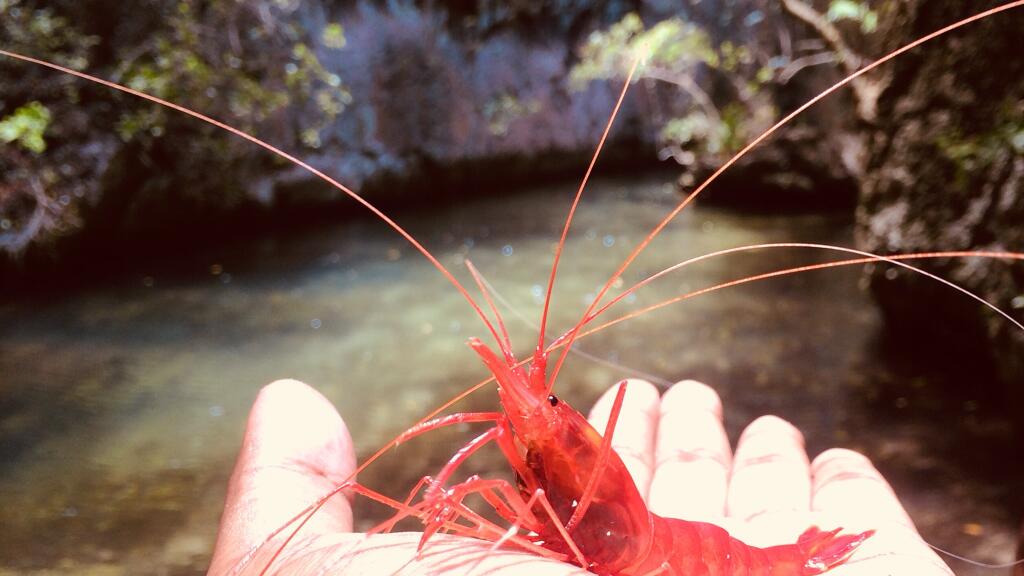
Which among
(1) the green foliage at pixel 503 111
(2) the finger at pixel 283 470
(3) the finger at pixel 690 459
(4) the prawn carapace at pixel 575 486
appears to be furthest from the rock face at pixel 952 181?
(1) the green foliage at pixel 503 111

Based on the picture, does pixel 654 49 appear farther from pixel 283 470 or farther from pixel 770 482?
pixel 283 470

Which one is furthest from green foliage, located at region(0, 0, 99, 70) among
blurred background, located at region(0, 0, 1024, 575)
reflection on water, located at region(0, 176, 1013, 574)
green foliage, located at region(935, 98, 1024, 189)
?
green foliage, located at region(935, 98, 1024, 189)

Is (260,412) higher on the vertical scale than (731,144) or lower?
lower

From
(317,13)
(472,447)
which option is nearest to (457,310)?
(472,447)

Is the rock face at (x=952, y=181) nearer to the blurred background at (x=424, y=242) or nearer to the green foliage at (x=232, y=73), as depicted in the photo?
the blurred background at (x=424, y=242)

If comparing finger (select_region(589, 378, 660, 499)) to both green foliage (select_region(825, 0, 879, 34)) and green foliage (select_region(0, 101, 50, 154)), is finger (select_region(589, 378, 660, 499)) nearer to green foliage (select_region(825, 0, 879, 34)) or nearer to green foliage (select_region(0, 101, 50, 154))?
green foliage (select_region(825, 0, 879, 34))

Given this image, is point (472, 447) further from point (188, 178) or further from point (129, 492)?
point (188, 178)
